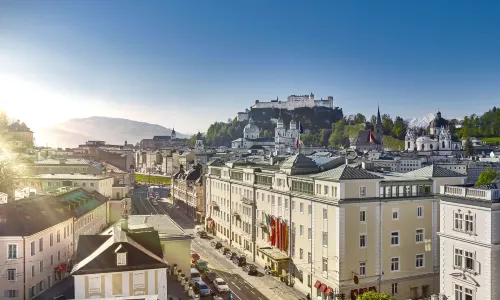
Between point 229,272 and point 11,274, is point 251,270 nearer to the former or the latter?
point 229,272

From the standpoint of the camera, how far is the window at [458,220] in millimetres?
33188

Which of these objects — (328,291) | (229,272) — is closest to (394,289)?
(328,291)

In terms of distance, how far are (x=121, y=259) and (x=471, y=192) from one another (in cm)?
2319

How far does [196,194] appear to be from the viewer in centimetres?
9262

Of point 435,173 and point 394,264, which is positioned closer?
point 394,264

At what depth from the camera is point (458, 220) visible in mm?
33406

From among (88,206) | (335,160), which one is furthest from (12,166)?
(335,160)

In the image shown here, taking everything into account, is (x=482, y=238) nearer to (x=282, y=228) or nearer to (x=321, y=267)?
(x=321, y=267)

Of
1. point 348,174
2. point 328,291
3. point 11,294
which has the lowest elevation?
point 328,291

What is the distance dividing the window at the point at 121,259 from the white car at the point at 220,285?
1745 centimetres

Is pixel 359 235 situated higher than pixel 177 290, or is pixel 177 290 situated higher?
pixel 359 235

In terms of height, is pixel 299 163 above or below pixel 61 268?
above

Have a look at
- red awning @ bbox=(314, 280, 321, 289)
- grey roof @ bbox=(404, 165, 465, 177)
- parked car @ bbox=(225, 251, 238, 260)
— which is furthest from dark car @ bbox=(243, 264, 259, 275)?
grey roof @ bbox=(404, 165, 465, 177)

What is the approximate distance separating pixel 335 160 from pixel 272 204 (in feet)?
31.8
